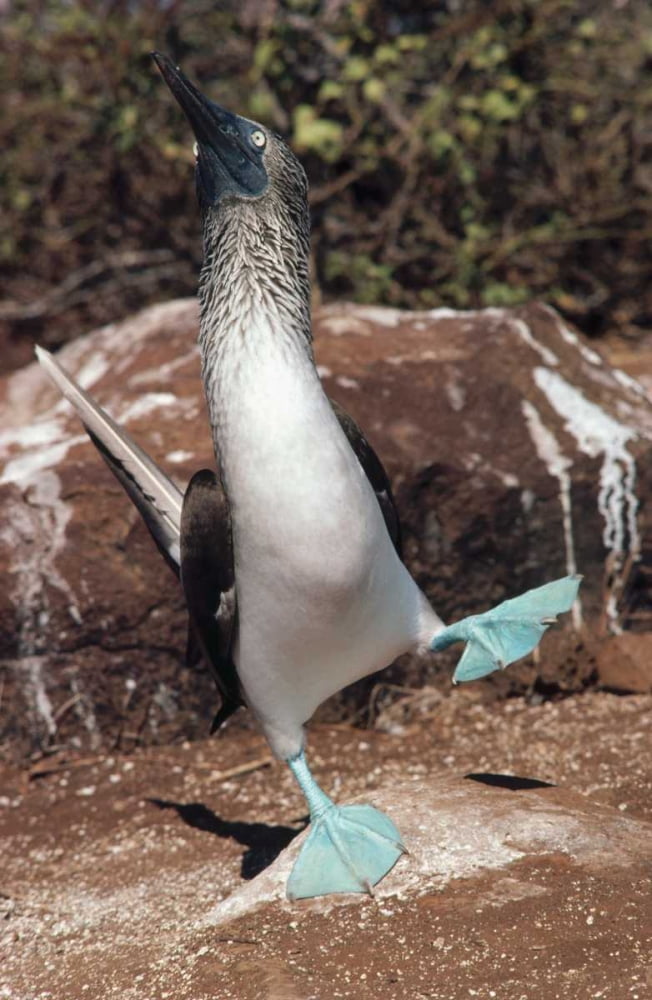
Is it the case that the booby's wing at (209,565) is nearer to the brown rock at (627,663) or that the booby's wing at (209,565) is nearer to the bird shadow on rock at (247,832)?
the bird shadow on rock at (247,832)

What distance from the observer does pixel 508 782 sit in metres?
3.39

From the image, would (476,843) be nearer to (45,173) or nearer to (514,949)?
(514,949)

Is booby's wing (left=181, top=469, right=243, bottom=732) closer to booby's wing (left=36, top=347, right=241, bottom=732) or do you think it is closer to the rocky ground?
booby's wing (left=36, top=347, right=241, bottom=732)

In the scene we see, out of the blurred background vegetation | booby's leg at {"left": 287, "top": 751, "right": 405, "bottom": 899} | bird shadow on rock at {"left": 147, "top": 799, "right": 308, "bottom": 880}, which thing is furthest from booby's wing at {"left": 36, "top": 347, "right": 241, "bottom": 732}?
the blurred background vegetation

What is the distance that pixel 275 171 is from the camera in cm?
329

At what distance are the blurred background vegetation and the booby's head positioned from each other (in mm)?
4063

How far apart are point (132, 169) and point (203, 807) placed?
15.6 ft

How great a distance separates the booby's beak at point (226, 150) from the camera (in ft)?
10.7

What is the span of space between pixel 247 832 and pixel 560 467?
1.89 m

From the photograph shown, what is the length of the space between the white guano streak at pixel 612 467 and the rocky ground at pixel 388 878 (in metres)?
0.67

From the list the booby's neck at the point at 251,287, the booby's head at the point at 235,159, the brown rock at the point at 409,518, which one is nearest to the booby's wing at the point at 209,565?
the booby's neck at the point at 251,287

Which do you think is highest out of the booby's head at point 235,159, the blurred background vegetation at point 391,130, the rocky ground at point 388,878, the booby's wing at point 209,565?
the blurred background vegetation at point 391,130

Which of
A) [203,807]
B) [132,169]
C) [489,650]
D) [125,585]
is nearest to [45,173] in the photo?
[132,169]

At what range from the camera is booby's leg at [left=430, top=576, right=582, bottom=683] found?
3.43m
